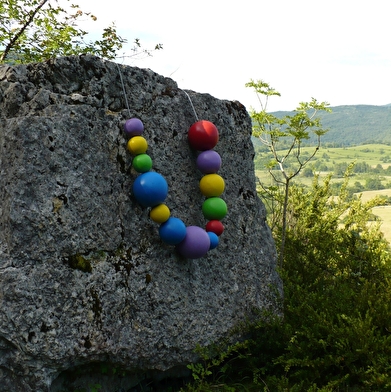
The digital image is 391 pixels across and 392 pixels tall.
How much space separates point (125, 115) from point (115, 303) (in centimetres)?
139

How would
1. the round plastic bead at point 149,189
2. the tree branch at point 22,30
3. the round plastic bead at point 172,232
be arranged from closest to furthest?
the round plastic bead at point 149,189, the round plastic bead at point 172,232, the tree branch at point 22,30

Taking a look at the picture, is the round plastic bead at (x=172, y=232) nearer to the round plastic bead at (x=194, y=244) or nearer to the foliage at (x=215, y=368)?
the round plastic bead at (x=194, y=244)

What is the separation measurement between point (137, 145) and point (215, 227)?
3.17 ft

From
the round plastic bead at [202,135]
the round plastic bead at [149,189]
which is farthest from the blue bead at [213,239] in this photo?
the round plastic bead at [202,135]

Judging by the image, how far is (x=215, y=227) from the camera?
3.29 m

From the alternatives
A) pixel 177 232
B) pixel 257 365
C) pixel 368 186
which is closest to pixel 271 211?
pixel 257 365

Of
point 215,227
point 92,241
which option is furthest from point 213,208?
point 92,241

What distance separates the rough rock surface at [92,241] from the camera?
2.43 m

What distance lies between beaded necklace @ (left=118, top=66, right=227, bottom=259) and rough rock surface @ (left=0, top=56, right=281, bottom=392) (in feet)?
0.29

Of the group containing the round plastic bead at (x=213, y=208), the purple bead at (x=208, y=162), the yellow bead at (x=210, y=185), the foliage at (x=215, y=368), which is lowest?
the foliage at (x=215, y=368)

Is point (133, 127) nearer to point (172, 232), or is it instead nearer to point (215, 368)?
point (172, 232)

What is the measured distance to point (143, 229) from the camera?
9.67ft

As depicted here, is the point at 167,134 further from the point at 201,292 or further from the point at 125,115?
the point at 201,292

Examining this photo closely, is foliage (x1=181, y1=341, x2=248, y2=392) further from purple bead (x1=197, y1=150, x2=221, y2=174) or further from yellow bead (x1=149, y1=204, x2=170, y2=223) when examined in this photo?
purple bead (x1=197, y1=150, x2=221, y2=174)
